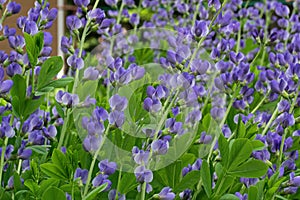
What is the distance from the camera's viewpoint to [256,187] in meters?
1.05

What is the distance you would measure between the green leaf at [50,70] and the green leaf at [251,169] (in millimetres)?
391

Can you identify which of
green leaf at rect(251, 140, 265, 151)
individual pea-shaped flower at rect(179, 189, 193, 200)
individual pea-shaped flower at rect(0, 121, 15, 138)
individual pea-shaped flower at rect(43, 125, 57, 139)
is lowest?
individual pea-shaped flower at rect(179, 189, 193, 200)

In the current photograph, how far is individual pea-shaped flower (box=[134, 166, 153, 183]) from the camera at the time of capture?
3.22 ft

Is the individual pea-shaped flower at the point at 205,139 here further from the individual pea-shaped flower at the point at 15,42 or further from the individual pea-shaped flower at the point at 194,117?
the individual pea-shaped flower at the point at 15,42

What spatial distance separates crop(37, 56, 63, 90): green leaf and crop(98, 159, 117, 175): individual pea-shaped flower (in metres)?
0.22

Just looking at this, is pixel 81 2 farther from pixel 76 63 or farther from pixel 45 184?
pixel 45 184

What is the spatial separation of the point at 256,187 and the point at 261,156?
0.50ft

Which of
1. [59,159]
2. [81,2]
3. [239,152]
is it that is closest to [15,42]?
[81,2]

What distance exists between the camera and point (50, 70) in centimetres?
112

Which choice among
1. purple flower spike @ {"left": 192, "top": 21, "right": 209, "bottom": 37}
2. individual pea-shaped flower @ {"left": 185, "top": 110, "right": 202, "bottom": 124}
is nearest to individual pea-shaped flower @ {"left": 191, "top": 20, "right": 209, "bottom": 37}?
purple flower spike @ {"left": 192, "top": 21, "right": 209, "bottom": 37}

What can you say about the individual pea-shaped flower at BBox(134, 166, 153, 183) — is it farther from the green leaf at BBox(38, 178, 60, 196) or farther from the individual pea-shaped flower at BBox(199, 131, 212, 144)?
the individual pea-shaped flower at BBox(199, 131, 212, 144)

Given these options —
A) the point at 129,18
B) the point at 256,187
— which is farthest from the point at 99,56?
the point at 256,187

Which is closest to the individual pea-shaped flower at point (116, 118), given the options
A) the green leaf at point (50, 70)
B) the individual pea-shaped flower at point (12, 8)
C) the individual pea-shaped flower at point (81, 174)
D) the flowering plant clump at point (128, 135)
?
the flowering plant clump at point (128, 135)

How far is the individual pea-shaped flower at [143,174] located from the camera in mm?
983
